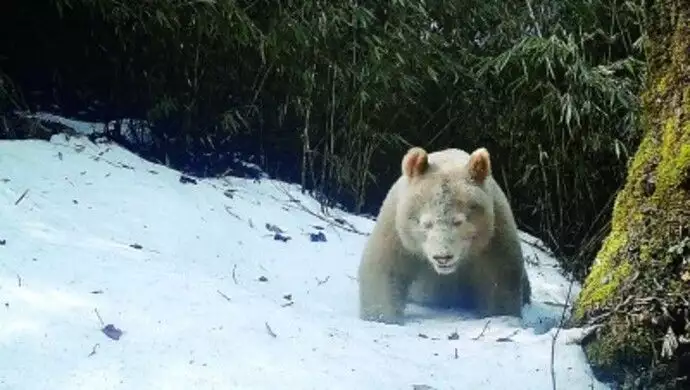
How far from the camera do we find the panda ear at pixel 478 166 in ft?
14.3

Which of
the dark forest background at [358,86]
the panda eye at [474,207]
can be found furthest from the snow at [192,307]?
the dark forest background at [358,86]

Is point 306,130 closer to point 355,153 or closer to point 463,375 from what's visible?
point 355,153

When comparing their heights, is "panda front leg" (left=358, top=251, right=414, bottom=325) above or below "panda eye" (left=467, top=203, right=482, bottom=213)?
below

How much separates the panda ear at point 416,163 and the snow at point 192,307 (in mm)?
673

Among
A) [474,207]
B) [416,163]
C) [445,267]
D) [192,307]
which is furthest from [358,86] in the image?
[192,307]

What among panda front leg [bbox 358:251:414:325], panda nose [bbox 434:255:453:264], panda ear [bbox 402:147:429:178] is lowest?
panda front leg [bbox 358:251:414:325]

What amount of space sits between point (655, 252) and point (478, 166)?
1.40m

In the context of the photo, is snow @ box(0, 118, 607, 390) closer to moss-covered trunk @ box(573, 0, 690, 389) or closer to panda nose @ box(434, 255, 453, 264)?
moss-covered trunk @ box(573, 0, 690, 389)

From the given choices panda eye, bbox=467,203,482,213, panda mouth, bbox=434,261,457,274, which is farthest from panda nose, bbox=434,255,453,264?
panda eye, bbox=467,203,482,213

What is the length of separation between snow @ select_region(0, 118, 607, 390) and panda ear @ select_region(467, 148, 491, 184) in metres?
0.64

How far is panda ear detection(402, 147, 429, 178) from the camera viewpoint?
439cm

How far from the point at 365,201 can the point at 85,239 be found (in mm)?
3035

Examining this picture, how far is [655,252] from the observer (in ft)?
9.98

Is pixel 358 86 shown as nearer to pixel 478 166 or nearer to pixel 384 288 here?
pixel 478 166
